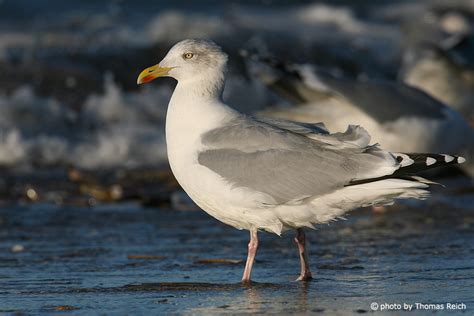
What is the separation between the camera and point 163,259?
6055 millimetres

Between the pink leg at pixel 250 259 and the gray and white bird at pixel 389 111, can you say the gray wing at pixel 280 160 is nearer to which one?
the pink leg at pixel 250 259

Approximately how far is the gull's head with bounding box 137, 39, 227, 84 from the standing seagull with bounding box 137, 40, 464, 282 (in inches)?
15.4

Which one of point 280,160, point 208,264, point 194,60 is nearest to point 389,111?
point 194,60

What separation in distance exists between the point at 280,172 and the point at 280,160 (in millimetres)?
63

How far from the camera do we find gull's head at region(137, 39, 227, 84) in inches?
233

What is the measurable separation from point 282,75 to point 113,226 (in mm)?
2317

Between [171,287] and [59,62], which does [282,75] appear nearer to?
[171,287]

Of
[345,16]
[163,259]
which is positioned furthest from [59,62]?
[163,259]

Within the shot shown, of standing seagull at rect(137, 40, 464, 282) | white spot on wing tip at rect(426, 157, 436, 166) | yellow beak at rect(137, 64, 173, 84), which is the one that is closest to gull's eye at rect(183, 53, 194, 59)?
yellow beak at rect(137, 64, 173, 84)

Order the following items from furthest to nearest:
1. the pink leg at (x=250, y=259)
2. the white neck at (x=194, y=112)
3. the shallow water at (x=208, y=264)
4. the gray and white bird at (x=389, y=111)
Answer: the gray and white bird at (x=389, y=111), the white neck at (x=194, y=112), the pink leg at (x=250, y=259), the shallow water at (x=208, y=264)

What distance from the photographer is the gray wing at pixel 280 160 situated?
528 centimetres

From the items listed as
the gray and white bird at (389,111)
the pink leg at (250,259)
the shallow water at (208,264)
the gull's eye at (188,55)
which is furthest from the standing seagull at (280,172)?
the gray and white bird at (389,111)

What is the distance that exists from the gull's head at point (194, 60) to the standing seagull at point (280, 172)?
1.29 ft

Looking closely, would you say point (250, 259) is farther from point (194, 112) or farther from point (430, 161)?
point (430, 161)
